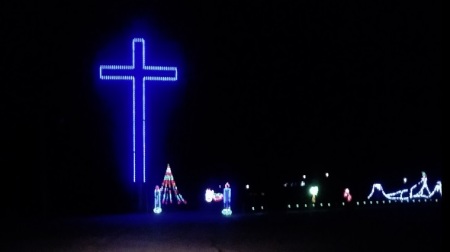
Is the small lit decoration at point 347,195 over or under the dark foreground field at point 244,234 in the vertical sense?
over

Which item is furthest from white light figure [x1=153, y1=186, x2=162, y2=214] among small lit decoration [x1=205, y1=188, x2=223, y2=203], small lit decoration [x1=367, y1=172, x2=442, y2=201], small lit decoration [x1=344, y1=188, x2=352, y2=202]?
small lit decoration [x1=367, y1=172, x2=442, y2=201]

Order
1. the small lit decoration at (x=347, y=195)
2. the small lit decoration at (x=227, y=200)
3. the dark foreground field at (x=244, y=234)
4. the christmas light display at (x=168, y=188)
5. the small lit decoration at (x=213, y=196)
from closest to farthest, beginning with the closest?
the dark foreground field at (x=244, y=234) → the small lit decoration at (x=227, y=200) → the christmas light display at (x=168, y=188) → the small lit decoration at (x=213, y=196) → the small lit decoration at (x=347, y=195)

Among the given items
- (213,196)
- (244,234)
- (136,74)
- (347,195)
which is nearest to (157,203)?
(213,196)

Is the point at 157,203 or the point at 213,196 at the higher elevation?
the point at 213,196

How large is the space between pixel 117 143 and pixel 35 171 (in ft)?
10.2

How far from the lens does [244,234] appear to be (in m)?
13.1

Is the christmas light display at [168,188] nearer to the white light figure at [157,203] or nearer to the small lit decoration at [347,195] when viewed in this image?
the white light figure at [157,203]

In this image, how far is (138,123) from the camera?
20.9 m

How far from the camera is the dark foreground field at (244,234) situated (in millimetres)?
10938

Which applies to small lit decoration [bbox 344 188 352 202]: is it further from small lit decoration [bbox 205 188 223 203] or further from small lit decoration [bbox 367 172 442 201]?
small lit decoration [bbox 205 188 223 203]

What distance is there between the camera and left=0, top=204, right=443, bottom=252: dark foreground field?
10.9 metres

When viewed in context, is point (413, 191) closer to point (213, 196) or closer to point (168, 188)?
point (213, 196)

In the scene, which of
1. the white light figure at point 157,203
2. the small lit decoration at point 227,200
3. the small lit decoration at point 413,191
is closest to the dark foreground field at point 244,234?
the small lit decoration at point 227,200

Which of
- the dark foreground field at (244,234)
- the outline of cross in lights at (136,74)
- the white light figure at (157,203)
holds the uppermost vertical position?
the outline of cross in lights at (136,74)
